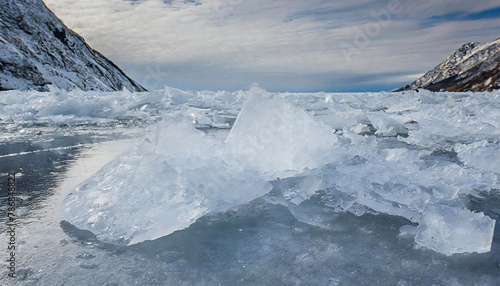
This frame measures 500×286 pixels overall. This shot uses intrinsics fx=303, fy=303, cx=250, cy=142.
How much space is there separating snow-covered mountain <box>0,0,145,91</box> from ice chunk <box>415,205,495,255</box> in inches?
1911

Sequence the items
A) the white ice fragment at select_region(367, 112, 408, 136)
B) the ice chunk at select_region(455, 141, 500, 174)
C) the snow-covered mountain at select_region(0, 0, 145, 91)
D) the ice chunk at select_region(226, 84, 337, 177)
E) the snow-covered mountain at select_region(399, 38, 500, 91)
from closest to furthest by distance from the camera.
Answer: the ice chunk at select_region(226, 84, 337, 177) < the ice chunk at select_region(455, 141, 500, 174) < the white ice fragment at select_region(367, 112, 408, 136) < the snow-covered mountain at select_region(0, 0, 145, 91) < the snow-covered mountain at select_region(399, 38, 500, 91)

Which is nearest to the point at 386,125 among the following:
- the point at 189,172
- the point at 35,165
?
the point at 189,172

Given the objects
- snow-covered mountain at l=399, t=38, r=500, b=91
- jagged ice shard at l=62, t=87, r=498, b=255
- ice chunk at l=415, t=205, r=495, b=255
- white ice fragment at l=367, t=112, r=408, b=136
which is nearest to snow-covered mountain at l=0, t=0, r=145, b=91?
white ice fragment at l=367, t=112, r=408, b=136

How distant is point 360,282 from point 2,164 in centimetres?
375

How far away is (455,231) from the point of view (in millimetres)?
1547

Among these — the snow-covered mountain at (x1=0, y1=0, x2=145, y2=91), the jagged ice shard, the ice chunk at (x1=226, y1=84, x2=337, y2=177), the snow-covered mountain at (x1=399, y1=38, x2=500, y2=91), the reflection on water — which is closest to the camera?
the reflection on water

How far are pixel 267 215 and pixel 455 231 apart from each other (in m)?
1.01

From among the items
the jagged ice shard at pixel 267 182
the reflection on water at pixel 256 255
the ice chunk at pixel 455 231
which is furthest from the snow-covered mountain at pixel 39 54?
the ice chunk at pixel 455 231

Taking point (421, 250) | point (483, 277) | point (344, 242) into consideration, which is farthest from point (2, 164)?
→ point (483, 277)

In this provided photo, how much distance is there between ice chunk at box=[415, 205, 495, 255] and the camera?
1.46 meters

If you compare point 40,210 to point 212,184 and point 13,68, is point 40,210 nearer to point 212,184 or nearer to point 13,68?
point 212,184

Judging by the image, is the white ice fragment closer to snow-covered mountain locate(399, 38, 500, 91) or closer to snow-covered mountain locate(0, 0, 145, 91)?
snow-covered mountain locate(0, 0, 145, 91)

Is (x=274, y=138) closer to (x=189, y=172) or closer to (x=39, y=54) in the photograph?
(x=189, y=172)

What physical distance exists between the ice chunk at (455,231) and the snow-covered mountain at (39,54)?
48.5 m
